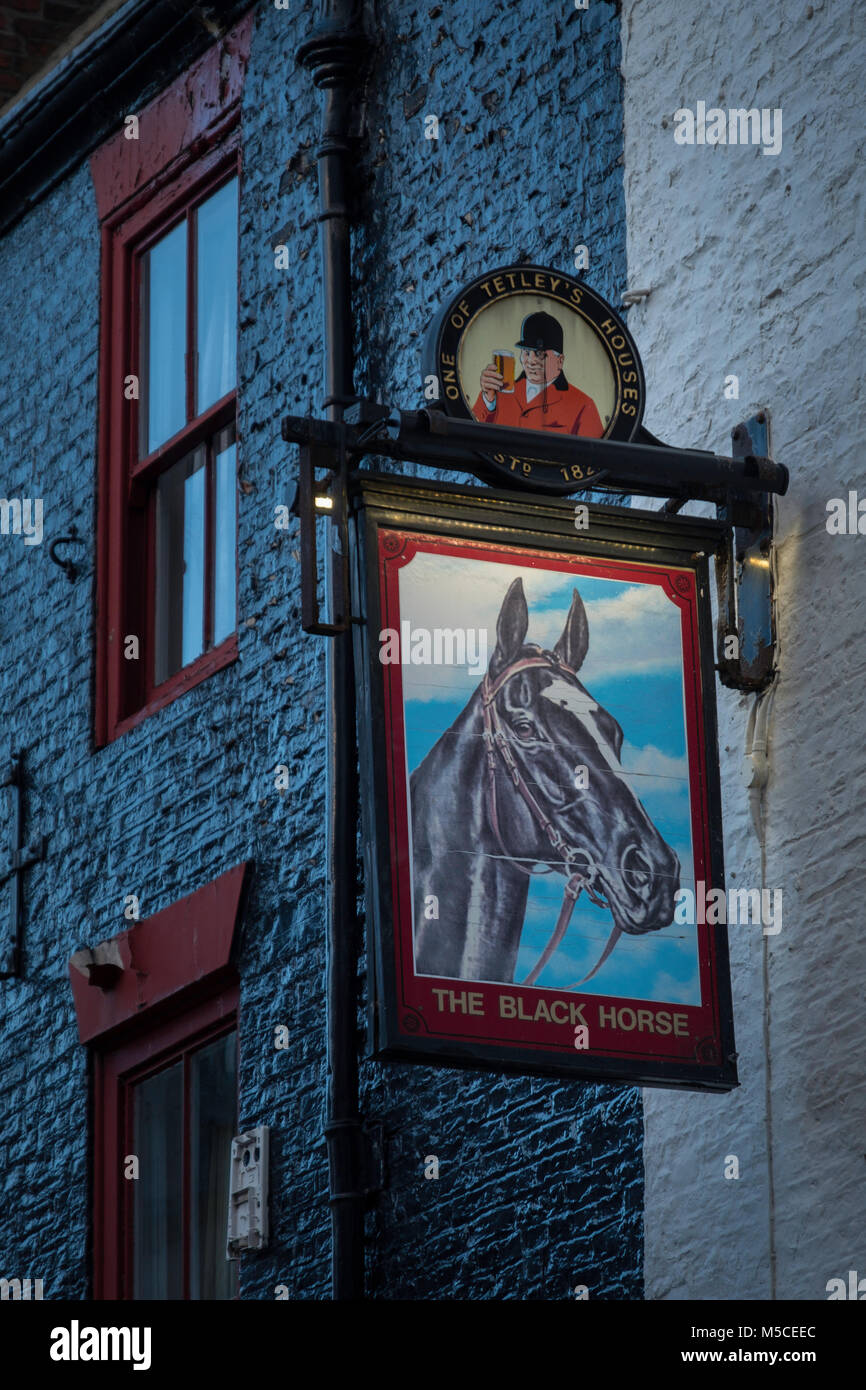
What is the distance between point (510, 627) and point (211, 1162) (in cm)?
362

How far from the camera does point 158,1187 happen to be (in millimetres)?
9508

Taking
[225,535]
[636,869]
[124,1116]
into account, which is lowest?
[636,869]

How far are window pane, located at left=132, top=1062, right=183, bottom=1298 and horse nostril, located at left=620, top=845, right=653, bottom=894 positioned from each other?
144 inches

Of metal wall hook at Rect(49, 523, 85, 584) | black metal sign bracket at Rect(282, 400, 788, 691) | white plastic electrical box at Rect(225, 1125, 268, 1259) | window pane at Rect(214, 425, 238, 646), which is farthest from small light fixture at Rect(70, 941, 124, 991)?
black metal sign bracket at Rect(282, 400, 788, 691)

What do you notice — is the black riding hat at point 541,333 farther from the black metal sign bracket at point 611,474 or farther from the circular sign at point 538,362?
the black metal sign bracket at point 611,474

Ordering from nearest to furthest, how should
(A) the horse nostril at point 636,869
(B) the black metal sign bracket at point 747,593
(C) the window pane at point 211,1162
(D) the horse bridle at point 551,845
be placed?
1. (D) the horse bridle at point 551,845
2. (A) the horse nostril at point 636,869
3. (B) the black metal sign bracket at point 747,593
4. (C) the window pane at point 211,1162

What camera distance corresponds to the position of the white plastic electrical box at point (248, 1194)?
8.74m

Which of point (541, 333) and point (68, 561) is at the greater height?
point (68, 561)

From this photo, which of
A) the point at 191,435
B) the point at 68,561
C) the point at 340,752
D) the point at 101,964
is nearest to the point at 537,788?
the point at 340,752

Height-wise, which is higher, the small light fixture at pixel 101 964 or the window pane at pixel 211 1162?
the small light fixture at pixel 101 964

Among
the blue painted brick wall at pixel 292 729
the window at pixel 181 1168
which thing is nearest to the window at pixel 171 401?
the blue painted brick wall at pixel 292 729

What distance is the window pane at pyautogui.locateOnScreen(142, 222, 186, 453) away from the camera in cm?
1062

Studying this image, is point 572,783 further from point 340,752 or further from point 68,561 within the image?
point 68,561

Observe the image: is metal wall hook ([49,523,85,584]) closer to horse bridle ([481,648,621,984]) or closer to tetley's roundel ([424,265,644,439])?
tetley's roundel ([424,265,644,439])
